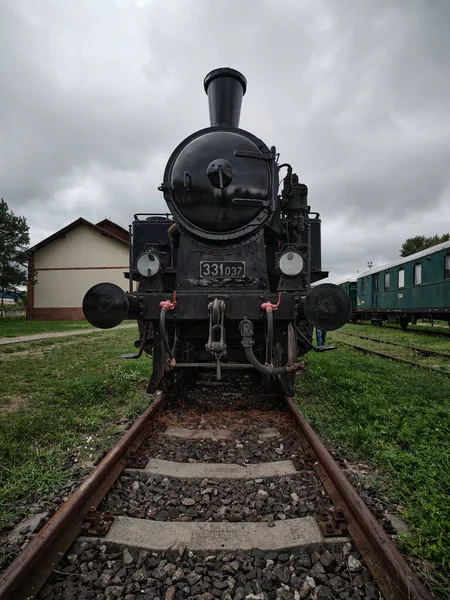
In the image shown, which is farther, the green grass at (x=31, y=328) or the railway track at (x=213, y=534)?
the green grass at (x=31, y=328)

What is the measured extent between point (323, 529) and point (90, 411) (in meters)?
2.98

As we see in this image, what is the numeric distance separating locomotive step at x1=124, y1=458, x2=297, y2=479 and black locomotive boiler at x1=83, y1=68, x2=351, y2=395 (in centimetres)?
81

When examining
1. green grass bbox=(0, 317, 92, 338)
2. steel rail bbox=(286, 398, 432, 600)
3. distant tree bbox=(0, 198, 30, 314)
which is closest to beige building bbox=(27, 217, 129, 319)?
distant tree bbox=(0, 198, 30, 314)

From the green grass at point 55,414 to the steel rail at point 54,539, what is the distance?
40 centimetres

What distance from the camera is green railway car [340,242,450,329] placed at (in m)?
13.1

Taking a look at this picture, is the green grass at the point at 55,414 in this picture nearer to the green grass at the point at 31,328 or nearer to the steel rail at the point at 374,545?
the steel rail at the point at 374,545

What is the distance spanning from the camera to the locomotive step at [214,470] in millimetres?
2670

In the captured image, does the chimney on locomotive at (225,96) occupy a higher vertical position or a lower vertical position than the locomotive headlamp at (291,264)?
higher

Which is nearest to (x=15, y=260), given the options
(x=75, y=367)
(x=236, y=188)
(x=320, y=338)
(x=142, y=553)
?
(x=75, y=367)

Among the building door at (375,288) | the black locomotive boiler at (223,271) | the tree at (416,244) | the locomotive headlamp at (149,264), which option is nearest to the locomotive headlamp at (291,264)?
the black locomotive boiler at (223,271)

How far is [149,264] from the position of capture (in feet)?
12.9

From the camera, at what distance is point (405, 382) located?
5746mm

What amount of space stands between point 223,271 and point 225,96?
7.82 ft

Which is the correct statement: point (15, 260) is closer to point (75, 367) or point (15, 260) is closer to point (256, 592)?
point (75, 367)
